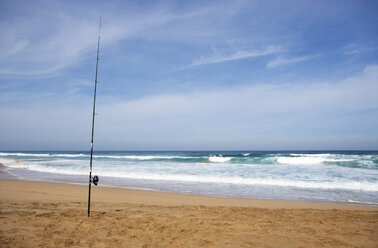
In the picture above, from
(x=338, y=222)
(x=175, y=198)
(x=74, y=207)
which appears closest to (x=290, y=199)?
(x=338, y=222)

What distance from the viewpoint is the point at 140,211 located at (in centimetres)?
569

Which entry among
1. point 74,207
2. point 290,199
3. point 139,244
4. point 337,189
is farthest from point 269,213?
point 337,189

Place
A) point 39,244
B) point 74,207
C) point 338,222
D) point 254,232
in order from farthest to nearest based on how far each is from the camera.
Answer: point 74,207 < point 338,222 < point 254,232 < point 39,244

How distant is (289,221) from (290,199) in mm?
3397

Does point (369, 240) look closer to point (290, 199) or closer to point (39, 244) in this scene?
point (290, 199)

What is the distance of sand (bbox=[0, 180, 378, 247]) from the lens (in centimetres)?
364

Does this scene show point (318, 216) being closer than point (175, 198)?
Yes

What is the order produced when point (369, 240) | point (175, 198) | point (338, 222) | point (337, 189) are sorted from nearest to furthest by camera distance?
point (369, 240) → point (338, 222) → point (175, 198) → point (337, 189)

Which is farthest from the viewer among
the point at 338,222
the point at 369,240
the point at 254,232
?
the point at 338,222

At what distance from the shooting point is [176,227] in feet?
14.3

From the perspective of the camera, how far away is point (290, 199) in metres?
7.99

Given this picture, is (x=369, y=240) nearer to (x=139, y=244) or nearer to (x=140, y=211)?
(x=139, y=244)

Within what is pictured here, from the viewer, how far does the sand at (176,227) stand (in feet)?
12.0

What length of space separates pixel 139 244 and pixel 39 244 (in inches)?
55.3
